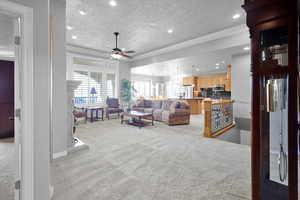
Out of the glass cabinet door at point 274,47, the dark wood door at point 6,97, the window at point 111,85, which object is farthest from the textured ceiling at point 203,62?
the dark wood door at point 6,97

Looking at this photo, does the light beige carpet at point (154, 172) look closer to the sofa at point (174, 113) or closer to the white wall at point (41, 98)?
the white wall at point (41, 98)

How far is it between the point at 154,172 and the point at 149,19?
3549 millimetres

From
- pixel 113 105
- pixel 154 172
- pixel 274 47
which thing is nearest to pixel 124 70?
pixel 113 105

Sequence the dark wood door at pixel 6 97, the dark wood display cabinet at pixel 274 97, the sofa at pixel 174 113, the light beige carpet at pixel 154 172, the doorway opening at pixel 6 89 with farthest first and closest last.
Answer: the sofa at pixel 174 113
the dark wood door at pixel 6 97
the doorway opening at pixel 6 89
the light beige carpet at pixel 154 172
the dark wood display cabinet at pixel 274 97

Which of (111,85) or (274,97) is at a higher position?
(111,85)

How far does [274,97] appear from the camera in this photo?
1.28 metres

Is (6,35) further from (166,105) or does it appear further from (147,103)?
(147,103)

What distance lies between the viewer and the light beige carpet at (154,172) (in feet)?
6.06

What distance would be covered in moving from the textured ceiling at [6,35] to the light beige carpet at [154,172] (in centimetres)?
287

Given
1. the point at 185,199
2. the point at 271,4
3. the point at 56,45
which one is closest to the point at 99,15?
the point at 56,45

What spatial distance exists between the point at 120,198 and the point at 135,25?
4083mm

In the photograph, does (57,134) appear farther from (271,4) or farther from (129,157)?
(271,4)

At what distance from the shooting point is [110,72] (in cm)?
770

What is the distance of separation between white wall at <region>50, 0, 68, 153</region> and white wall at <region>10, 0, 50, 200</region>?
1455mm
